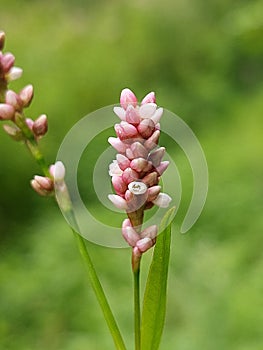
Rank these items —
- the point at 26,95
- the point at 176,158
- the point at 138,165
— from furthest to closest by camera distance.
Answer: the point at 176,158 → the point at 26,95 → the point at 138,165

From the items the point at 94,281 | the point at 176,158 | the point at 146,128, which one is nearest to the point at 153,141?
the point at 146,128

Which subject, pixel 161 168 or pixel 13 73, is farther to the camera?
pixel 13 73

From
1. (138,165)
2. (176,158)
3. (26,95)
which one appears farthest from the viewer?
(176,158)

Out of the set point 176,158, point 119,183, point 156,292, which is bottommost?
point 176,158

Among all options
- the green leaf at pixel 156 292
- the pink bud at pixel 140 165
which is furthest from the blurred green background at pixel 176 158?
the pink bud at pixel 140 165

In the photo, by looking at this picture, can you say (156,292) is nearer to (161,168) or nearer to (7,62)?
(161,168)

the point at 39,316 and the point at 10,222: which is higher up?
the point at 39,316

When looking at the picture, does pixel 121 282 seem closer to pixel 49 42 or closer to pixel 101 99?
pixel 101 99

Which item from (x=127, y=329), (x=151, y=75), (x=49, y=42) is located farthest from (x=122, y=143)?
(x=151, y=75)

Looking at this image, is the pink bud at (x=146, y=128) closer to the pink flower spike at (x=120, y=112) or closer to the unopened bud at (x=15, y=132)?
the pink flower spike at (x=120, y=112)
